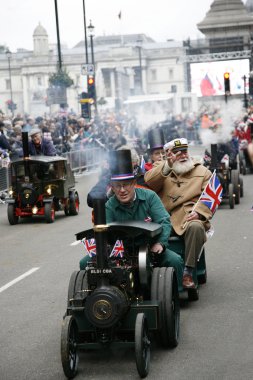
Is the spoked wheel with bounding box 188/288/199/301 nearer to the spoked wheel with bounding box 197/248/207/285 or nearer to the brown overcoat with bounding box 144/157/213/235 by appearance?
the spoked wheel with bounding box 197/248/207/285

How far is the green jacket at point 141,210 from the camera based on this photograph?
8.01 metres

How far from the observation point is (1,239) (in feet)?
52.6

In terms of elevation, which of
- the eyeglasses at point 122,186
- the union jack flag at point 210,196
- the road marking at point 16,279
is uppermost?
the eyeglasses at point 122,186

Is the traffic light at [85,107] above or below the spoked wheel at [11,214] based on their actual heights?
above

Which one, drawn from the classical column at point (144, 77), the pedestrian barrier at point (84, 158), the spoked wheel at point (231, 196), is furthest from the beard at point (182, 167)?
the classical column at point (144, 77)

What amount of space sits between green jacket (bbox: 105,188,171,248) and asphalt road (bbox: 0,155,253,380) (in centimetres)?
97

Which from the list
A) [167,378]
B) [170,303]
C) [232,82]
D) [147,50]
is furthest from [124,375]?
[147,50]

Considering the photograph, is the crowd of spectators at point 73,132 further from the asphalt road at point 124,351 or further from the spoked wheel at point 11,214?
the asphalt road at point 124,351

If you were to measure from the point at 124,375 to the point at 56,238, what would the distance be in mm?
8856

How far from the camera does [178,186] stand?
31.6 feet

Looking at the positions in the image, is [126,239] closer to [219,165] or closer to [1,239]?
[1,239]

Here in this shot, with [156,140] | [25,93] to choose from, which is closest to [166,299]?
[156,140]

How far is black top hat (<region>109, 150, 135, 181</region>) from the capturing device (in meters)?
7.44

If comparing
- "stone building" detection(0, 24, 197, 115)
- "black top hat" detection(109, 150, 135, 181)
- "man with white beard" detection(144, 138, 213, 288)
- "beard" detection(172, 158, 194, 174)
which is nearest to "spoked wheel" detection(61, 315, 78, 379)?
"black top hat" detection(109, 150, 135, 181)
